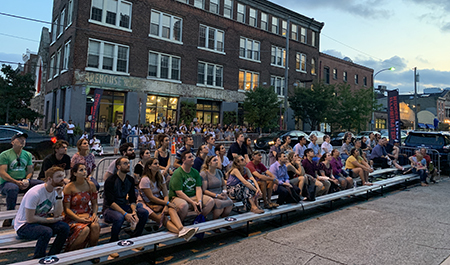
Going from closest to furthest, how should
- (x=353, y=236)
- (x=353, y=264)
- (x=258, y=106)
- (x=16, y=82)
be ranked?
(x=353, y=264) < (x=353, y=236) < (x=16, y=82) < (x=258, y=106)

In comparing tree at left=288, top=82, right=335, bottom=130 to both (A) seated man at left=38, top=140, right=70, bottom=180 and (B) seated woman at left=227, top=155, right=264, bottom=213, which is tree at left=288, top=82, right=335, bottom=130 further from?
(A) seated man at left=38, top=140, right=70, bottom=180

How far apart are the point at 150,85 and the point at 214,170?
19.8 metres

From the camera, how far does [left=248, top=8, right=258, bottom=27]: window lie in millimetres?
31642

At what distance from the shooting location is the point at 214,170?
6.08m

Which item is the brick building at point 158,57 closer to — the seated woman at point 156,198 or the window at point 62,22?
the window at point 62,22

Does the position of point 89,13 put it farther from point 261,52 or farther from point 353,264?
point 353,264

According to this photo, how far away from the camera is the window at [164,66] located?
24.7 m

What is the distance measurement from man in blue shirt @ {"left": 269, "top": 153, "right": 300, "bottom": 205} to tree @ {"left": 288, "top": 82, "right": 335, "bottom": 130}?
24565mm

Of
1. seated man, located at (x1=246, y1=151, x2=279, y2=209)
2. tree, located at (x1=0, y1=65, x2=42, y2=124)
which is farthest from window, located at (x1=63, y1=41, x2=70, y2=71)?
seated man, located at (x1=246, y1=151, x2=279, y2=209)

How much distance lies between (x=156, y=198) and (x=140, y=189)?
38 cm

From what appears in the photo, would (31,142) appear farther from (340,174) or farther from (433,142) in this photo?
(433,142)

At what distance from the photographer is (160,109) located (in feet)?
83.3

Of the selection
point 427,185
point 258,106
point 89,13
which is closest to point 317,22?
point 258,106

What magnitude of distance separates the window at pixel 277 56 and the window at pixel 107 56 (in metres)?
17.0
